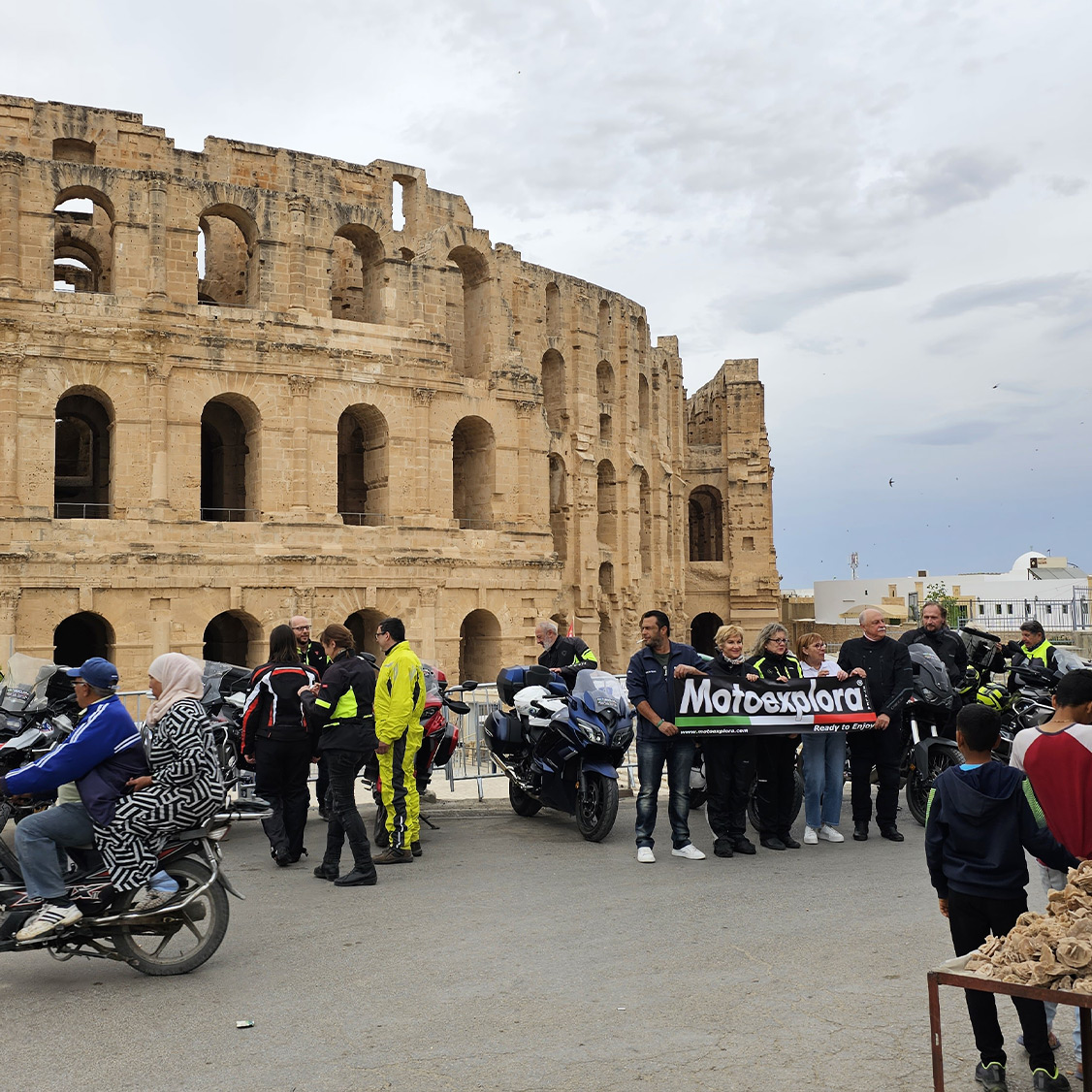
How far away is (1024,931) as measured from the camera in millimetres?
4078

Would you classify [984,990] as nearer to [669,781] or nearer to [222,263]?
[669,781]

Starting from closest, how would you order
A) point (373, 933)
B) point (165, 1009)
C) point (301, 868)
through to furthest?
point (165, 1009) → point (373, 933) → point (301, 868)

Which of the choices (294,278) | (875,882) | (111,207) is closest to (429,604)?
(294,278)

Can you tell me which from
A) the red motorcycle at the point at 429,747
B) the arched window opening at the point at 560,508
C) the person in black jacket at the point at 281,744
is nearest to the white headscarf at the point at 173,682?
the person in black jacket at the point at 281,744

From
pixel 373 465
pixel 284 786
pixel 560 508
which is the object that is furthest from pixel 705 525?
pixel 284 786

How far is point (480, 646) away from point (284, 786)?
1954 cm

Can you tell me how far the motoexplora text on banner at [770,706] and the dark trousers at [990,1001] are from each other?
14.8ft

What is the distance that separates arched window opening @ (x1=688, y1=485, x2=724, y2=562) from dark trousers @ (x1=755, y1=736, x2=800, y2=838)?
39140mm

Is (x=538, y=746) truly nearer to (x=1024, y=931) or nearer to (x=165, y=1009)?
(x=165, y=1009)

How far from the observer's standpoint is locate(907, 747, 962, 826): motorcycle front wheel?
991 centimetres

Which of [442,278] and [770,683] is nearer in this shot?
[770,683]

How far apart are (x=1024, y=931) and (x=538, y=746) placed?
252 inches

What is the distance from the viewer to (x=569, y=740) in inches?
382

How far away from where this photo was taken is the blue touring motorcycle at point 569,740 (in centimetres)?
970
